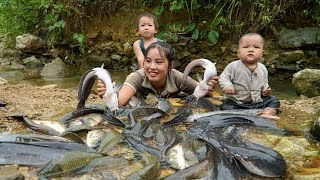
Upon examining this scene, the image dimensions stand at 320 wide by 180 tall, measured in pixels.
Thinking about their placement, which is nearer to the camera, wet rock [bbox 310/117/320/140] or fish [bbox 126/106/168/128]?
wet rock [bbox 310/117/320/140]

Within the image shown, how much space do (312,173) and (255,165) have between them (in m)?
0.47

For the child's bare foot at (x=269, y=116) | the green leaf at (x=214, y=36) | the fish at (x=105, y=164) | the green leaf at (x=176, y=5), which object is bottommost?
the child's bare foot at (x=269, y=116)

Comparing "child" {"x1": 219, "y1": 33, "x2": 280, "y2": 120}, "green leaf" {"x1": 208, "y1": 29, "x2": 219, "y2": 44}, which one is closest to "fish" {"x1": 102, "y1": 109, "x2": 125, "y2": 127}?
"child" {"x1": 219, "y1": 33, "x2": 280, "y2": 120}

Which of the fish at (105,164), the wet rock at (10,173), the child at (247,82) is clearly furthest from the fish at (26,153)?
the child at (247,82)

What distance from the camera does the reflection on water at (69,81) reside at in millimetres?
8134

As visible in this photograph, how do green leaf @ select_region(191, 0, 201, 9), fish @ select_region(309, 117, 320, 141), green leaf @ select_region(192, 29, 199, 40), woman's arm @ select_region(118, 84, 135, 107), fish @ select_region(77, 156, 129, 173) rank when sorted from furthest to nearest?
green leaf @ select_region(191, 0, 201, 9) → green leaf @ select_region(192, 29, 199, 40) → woman's arm @ select_region(118, 84, 135, 107) → fish @ select_region(309, 117, 320, 141) → fish @ select_region(77, 156, 129, 173)

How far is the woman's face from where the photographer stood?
486 centimetres

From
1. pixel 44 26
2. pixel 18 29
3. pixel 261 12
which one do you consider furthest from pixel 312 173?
pixel 18 29

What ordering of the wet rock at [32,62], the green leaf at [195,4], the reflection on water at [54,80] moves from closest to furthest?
the reflection on water at [54,80] → the green leaf at [195,4] → the wet rock at [32,62]

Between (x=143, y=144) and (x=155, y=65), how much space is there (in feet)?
5.20

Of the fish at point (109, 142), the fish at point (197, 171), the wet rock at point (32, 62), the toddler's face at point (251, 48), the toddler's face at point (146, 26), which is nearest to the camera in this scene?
the fish at point (197, 171)

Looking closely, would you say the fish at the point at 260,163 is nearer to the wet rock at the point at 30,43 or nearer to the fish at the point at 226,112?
the fish at the point at 226,112

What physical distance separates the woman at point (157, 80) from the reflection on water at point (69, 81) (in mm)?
3140

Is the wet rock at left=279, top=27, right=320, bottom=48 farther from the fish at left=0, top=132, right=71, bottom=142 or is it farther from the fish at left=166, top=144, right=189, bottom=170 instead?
the fish at left=0, top=132, right=71, bottom=142
